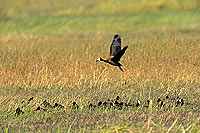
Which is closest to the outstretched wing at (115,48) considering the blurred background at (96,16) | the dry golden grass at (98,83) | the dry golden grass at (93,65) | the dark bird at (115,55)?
the dark bird at (115,55)

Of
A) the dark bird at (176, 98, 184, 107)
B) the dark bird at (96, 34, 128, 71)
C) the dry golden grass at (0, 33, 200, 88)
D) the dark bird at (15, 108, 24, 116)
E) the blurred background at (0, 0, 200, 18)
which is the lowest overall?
the dark bird at (176, 98, 184, 107)

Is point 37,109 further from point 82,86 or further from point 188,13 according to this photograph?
point 188,13

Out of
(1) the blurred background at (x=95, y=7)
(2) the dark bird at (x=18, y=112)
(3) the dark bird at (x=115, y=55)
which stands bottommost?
(2) the dark bird at (x=18, y=112)

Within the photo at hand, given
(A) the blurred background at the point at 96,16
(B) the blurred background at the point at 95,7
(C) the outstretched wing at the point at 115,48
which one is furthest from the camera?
(B) the blurred background at the point at 95,7

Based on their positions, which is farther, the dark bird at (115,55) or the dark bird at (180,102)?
the dark bird at (115,55)

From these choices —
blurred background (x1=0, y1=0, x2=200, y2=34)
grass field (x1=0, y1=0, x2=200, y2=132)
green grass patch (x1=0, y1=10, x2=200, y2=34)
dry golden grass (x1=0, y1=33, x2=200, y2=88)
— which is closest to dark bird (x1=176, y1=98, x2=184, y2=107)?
grass field (x1=0, y1=0, x2=200, y2=132)

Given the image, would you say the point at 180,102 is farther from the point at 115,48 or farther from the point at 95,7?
the point at 95,7

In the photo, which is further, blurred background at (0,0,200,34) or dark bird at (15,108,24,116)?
blurred background at (0,0,200,34)

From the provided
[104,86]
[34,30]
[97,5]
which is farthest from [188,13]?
[104,86]

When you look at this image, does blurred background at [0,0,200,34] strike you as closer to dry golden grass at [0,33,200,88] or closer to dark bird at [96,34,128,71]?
dry golden grass at [0,33,200,88]

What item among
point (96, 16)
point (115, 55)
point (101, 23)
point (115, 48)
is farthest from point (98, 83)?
point (96, 16)

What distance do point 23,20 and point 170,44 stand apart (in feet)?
48.3

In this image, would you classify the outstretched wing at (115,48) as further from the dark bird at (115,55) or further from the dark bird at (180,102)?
the dark bird at (180,102)

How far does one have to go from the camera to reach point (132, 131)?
7.36 meters
